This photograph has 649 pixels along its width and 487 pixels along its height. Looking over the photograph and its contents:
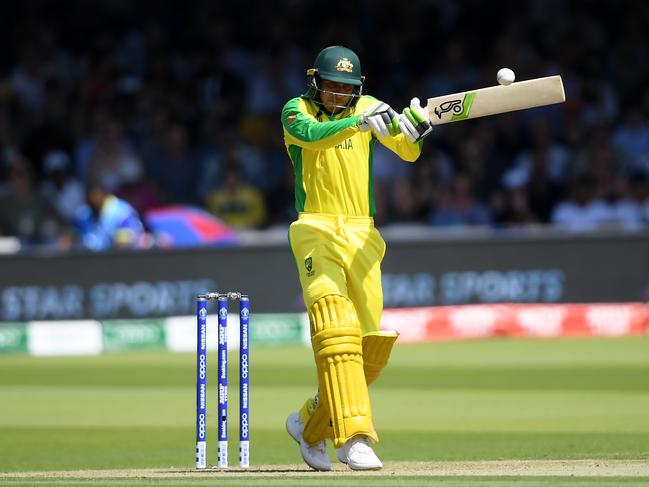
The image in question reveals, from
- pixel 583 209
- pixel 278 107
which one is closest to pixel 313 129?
pixel 583 209

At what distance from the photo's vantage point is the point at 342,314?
5.55m

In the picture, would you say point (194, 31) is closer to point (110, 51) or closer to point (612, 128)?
→ point (110, 51)

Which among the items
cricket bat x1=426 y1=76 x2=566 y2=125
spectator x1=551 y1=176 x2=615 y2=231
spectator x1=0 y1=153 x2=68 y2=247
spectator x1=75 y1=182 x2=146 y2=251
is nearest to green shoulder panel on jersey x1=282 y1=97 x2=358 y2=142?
cricket bat x1=426 y1=76 x2=566 y2=125

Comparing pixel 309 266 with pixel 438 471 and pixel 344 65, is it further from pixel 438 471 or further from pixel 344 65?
pixel 438 471

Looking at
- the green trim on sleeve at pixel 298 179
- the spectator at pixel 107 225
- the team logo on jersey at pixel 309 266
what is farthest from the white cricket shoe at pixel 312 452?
the spectator at pixel 107 225

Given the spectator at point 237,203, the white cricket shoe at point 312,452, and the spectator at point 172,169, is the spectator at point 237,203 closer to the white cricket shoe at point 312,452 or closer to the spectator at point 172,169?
the spectator at point 172,169

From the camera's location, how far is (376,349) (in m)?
5.76

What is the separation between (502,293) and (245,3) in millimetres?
5257

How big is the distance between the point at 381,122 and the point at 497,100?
1.60ft

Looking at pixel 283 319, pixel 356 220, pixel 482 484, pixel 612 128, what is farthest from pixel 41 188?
pixel 482 484

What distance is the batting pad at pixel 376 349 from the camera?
570 centimetres

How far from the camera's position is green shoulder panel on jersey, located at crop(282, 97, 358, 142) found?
5.43m

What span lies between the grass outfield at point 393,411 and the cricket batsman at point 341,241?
25 centimetres

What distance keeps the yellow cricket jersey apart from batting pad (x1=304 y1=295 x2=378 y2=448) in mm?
→ 418
